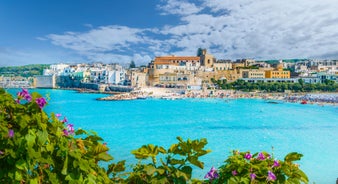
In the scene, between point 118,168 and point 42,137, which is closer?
point 42,137

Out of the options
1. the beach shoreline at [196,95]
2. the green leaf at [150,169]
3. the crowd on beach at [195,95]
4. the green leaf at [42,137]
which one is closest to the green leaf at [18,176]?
the green leaf at [42,137]

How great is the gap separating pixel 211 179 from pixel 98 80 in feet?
198

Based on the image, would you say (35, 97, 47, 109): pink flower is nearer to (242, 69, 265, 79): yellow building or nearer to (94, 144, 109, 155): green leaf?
(94, 144, 109, 155): green leaf

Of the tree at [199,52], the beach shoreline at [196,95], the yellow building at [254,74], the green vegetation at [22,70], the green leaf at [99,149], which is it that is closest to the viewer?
the green leaf at [99,149]

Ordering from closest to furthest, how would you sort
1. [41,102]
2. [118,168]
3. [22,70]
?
1. [41,102]
2. [118,168]
3. [22,70]

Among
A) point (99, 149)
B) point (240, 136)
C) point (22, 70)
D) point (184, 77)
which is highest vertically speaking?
point (22, 70)

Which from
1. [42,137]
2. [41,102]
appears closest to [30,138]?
[42,137]

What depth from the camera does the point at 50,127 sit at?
0.97 meters

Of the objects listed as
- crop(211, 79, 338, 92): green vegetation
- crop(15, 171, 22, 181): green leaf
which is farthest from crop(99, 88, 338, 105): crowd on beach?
crop(15, 171, 22, 181): green leaf

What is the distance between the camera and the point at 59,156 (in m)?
0.99

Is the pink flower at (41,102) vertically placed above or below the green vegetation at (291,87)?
above

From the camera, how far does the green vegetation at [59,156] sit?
0.89 meters

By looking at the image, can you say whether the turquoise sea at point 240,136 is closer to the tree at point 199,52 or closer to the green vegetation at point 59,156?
the green vegetation at point 59,156

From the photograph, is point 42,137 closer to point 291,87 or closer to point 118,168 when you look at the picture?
point 118,168
